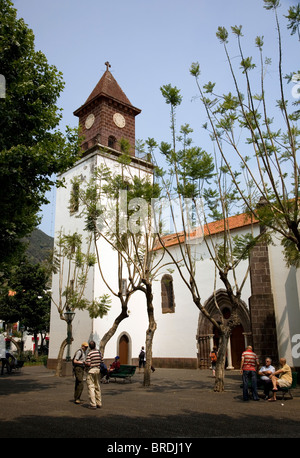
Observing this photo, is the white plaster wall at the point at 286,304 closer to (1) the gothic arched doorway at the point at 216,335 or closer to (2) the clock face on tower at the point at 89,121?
(1) the gothic arched doorway at the point at 216,335

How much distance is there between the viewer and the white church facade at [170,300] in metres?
16.4

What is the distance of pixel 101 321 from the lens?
82.8ft

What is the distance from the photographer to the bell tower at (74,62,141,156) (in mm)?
28781

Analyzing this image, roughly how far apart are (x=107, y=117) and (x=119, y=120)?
4.15ft

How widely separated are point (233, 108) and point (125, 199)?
6160 mm

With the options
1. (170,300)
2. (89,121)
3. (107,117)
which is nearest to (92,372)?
(170,300)

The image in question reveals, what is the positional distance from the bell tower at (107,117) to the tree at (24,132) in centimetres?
1520

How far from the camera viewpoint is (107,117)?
29281 mm

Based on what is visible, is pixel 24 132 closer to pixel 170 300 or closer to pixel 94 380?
pixel 94 380

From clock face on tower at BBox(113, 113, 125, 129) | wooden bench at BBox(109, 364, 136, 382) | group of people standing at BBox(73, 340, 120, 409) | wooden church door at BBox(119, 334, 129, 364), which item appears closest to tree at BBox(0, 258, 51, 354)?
wooden church door at BBox(119, 334, 129, 364)

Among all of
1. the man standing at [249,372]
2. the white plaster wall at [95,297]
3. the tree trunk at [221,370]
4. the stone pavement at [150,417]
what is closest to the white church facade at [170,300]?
the white plaster wall at [95,297]

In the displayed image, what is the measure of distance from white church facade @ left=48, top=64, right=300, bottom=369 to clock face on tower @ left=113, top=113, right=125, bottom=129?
9cm
